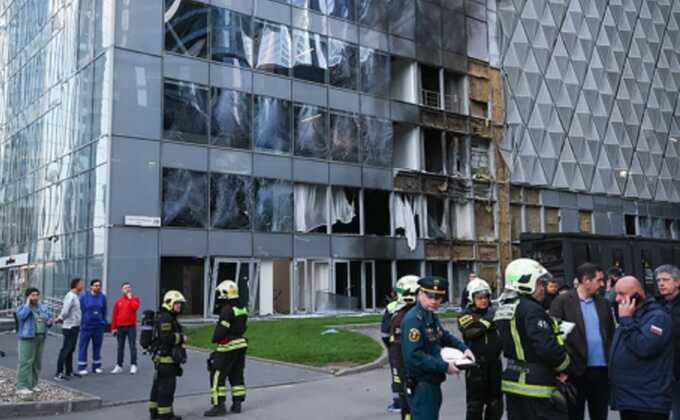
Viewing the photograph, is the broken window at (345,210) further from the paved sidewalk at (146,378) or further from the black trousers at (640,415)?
the black trousers at (640,415)

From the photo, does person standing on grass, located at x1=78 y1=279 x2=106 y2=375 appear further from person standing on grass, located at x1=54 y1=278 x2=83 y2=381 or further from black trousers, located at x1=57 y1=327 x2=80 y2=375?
black trousers, located at x1=57 y1=327 x2=80 y2=375

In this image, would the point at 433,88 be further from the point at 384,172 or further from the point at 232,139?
the point at 232,139

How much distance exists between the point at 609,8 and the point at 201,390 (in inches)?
1719

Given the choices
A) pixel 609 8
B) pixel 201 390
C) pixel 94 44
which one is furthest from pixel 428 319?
pixel 609 8

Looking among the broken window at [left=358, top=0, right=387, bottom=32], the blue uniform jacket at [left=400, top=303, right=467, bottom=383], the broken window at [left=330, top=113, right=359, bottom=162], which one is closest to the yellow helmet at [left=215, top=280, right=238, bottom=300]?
the blue uniform jacket at [left=400, top=303, right=467, bottom=383]

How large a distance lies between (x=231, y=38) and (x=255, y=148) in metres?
4.69

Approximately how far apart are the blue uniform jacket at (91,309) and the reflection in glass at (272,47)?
16107mm

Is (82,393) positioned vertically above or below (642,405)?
below

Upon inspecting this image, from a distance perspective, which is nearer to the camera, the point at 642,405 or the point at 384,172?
the point at 642,405

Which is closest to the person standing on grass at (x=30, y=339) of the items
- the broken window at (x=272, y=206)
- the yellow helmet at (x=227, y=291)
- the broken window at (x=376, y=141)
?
the yellow helmet at (x=227, y=291)

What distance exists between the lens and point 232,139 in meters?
26.4

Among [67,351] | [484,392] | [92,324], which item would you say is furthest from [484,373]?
[92,324]

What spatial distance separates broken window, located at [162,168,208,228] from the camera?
24.3m

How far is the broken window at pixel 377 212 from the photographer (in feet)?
101
